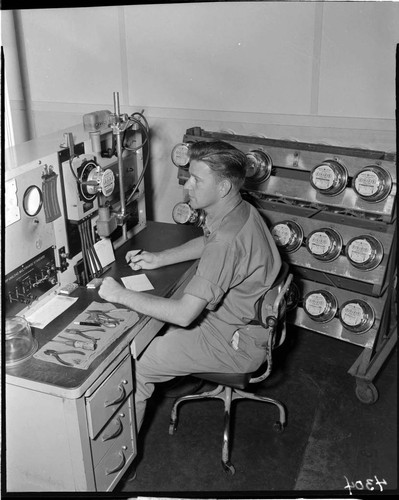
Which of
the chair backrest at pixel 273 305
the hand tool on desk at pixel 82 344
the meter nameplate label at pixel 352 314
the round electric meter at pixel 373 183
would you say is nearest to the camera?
the hand tool on desk at pixel 82 344

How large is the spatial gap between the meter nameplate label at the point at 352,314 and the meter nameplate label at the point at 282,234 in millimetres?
526

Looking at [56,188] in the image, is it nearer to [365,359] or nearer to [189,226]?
[189,226]

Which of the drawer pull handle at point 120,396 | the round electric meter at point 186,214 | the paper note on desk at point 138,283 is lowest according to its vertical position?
the drawer pull handle at point 120,396

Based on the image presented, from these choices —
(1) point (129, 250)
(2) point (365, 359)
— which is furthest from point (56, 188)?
(2) point (365, 359)

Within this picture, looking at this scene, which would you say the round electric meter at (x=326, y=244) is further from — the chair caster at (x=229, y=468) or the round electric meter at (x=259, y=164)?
the chair caster at (x=229, y=468)

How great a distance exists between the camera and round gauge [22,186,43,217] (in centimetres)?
204

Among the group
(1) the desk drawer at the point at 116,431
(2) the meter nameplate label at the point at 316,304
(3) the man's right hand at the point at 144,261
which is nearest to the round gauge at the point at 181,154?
(3) the man's right hand at the point at 144,261

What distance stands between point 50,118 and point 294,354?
2.56 metres

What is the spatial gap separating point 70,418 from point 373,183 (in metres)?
1.93

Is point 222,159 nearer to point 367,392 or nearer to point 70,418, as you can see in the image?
point 70,418

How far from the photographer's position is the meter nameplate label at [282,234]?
3160 millimetres

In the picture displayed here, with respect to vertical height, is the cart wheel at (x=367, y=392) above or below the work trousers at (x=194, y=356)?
below

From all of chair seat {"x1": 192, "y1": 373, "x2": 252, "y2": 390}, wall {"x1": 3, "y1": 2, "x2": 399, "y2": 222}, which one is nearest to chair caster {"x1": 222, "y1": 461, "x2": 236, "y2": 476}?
chair seat {"x1": 192, "y1": 373, "x2": 252, "y2": 390}

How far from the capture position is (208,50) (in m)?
3.42
